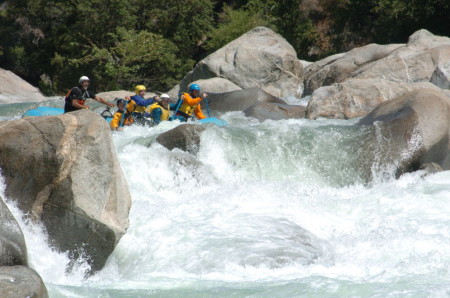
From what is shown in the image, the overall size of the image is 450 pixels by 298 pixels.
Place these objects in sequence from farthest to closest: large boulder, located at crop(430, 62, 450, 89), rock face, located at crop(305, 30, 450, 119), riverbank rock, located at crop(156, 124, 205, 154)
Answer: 1. large boulder, located at crop(430, 62, 450, 89)
2. rock face, located at crop(305, 30, 450, 119)
3. riverbank rock, located at crop(156, 124, 205, 154)

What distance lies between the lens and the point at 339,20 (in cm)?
2491

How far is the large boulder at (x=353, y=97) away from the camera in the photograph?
13.0 meters

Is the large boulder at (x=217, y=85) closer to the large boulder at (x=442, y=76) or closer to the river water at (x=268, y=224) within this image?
the large boulder at (x=442, y=76)

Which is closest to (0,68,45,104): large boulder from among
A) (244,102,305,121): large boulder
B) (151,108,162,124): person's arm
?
(151,108,162,124): person's arm

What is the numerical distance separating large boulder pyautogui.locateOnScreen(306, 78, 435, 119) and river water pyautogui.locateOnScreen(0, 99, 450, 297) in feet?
4.21

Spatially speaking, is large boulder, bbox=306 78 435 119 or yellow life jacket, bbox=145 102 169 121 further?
large boulder, bbox=306 78 435 119

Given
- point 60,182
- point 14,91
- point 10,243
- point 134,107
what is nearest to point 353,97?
point 134,107

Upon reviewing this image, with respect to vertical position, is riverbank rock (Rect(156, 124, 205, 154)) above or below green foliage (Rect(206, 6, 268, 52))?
above

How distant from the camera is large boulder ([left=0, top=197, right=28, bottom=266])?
4.92 m

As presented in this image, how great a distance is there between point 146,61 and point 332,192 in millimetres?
14969

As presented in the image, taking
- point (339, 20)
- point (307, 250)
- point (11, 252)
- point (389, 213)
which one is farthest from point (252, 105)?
point (339, 20)

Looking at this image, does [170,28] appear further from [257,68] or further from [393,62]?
[393,62]

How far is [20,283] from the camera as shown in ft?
15.1

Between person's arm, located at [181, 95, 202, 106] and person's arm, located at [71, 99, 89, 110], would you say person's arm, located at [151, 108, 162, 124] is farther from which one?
person's arm, located at [71, 99, 89, 110]
